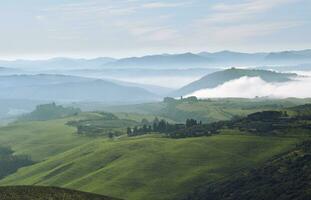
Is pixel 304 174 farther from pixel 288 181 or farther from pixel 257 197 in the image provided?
pixel 257 197

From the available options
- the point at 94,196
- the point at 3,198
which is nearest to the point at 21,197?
the point at 3,198

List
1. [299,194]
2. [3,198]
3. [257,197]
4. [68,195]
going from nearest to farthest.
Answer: [3,198] → [68,195] → [299,194] → [257,197]

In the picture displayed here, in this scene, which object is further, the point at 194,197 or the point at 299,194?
the point at 194,197

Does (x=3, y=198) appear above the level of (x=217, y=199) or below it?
above

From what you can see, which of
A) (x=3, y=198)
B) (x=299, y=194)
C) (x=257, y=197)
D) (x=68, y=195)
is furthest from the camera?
(x=257, y=197)

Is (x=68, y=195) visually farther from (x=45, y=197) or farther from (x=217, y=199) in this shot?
(x=217, y=199)

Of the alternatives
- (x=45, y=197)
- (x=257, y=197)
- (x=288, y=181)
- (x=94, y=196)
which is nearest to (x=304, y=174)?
(x=288, y=181)
